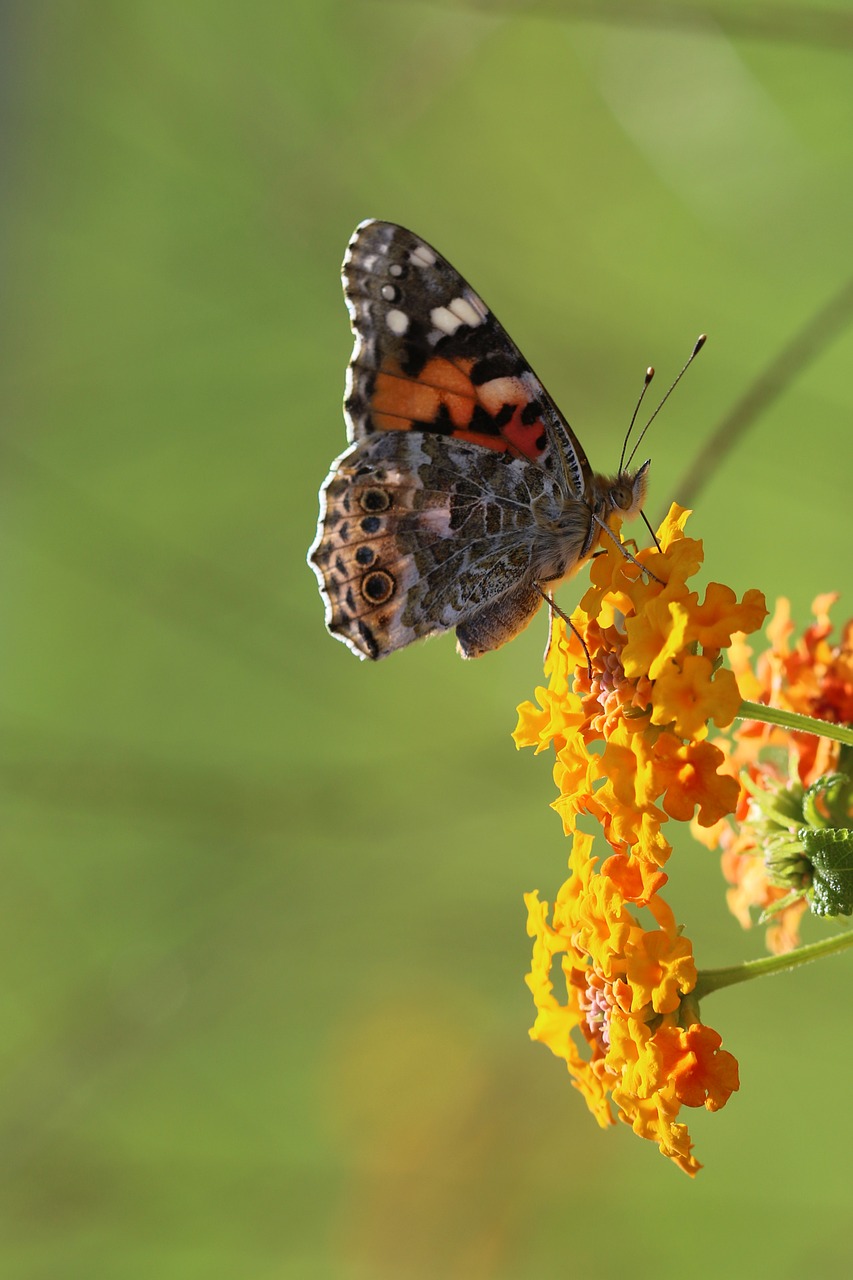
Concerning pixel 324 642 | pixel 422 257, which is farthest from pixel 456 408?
pixel 324 642

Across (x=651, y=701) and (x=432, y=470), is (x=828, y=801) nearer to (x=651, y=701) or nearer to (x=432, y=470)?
(x=651, y=701)

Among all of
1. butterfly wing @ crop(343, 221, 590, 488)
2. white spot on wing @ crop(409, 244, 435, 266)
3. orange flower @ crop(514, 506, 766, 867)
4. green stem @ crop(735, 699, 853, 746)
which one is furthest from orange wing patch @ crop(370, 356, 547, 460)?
green stem @ crop(735, 699, 853, 746)

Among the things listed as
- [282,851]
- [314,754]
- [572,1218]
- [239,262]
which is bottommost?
[572,1218]

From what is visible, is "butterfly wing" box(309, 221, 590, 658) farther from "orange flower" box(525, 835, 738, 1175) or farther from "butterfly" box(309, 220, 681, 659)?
"orange flower" box(525, 835, 738, 1175)

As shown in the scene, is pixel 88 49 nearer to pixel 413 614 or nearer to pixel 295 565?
pixel 295 565

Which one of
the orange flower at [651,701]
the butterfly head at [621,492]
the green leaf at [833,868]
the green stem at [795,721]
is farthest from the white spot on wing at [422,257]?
the green leaf at [833,868]

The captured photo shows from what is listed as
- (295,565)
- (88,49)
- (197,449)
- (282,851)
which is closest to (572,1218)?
(282,851)
